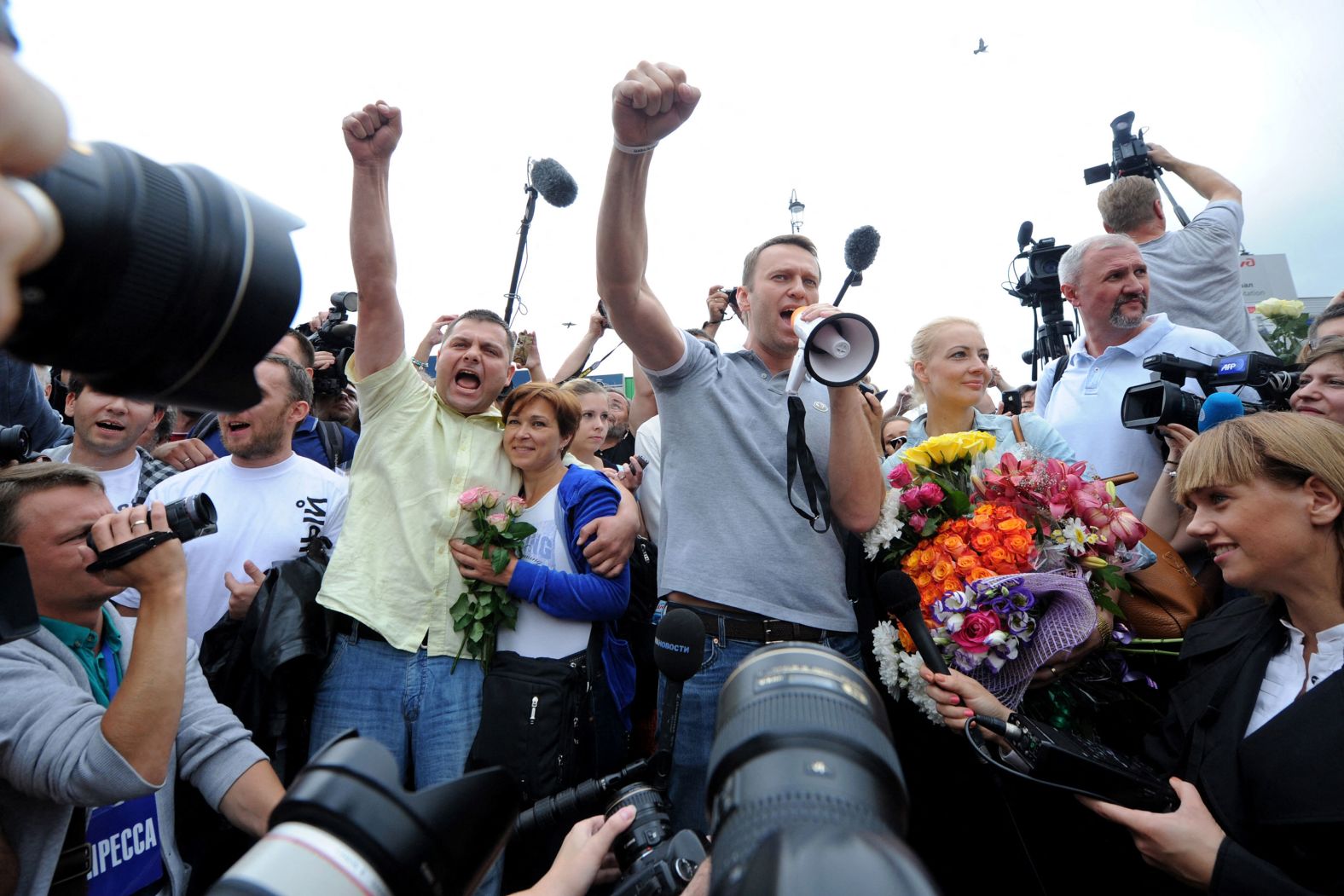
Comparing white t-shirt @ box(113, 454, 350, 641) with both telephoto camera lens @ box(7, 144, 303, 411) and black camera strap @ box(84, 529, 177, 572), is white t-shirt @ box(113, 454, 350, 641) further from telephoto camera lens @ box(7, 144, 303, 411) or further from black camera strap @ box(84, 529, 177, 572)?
telephoto camera lens @ box(7, 144, 303, 411)

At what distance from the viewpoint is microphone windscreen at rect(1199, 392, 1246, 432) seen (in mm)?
2547

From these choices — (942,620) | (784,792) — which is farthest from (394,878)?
(942,620)

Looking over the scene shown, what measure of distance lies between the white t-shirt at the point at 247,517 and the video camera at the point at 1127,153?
17.0ft

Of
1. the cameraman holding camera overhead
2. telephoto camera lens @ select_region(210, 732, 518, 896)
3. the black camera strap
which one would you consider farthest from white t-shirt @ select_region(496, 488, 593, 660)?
the cameraman holding camera overhead

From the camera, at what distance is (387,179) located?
2777 millimetres

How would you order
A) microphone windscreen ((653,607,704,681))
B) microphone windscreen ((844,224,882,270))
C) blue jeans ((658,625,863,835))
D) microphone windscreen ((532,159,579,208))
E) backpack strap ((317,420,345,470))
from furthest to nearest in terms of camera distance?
microphone windscreen ((532,159,579,208))
backpack strap ((317,420,345,470))
microphone windscreen ((844,224,882,270))
blue jeans ((658,625,863,835))
microphone windscreen ((653,607,704,681))

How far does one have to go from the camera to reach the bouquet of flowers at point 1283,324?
5797 mm

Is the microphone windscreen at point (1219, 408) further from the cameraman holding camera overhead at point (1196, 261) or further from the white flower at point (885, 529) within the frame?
the cameraman holding camera overhead at point (1196, 261)

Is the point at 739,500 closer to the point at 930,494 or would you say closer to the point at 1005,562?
the point at 930,494

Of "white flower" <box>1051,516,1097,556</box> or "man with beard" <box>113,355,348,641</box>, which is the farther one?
"man with beard" <box>113,355,348,641</box>

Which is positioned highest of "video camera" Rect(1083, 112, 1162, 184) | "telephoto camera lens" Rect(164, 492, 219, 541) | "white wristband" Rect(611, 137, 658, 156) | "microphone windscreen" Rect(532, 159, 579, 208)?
"video camera" Rect(1083, 112, 1162, 184)

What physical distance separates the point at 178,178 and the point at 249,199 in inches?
3.2

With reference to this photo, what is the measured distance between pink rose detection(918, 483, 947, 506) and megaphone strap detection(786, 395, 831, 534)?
0.32 meters


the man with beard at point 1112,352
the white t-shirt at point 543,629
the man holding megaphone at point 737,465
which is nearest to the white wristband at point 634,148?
the man holding megaphone at point 737,465
